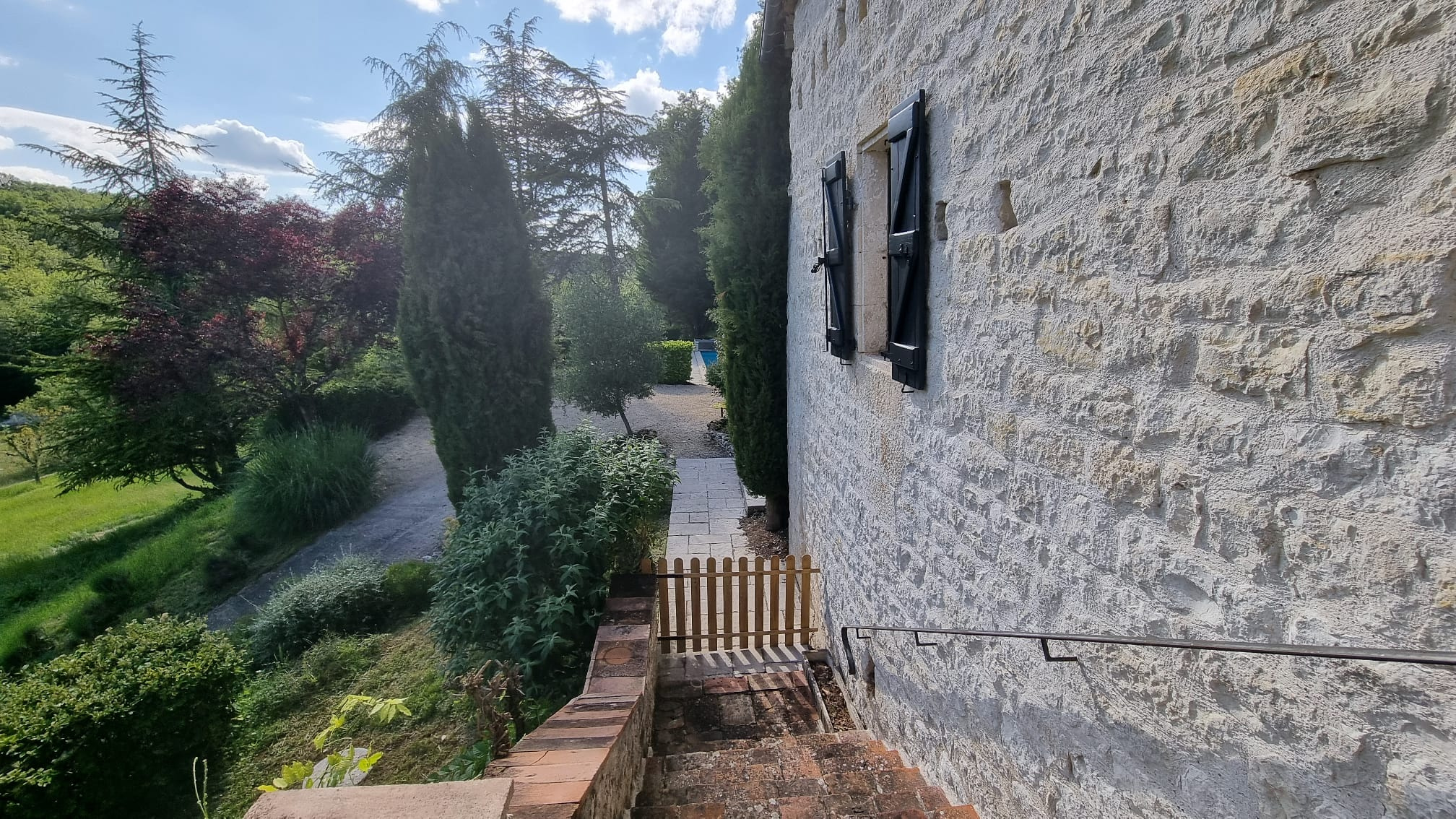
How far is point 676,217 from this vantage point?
22.0 m

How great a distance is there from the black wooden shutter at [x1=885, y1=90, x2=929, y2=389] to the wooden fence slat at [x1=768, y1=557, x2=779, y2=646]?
7.61ft

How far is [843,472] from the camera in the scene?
419 cm

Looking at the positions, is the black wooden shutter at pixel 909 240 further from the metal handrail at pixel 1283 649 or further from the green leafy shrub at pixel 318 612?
the green leafy shrub at pixel 318 612

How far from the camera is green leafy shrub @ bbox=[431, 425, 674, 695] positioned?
384cm

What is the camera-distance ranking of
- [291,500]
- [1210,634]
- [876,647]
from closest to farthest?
[1210,634]
[876,647]
[291,500]

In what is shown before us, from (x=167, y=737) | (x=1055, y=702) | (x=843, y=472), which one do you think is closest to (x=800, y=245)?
(x=843, y=472)

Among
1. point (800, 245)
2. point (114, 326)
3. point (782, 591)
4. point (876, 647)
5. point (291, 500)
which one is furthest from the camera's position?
point (114, 326)

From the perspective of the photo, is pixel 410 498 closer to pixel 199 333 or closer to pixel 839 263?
pixel 199 333

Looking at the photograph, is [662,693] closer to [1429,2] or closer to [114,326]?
[1429,2]

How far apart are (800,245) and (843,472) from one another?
239 centimetres

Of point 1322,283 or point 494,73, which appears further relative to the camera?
point 494,73

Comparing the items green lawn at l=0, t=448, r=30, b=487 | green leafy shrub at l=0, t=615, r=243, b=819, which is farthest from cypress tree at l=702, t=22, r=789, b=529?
green lawn at l=0, t=448, r=30, b=487

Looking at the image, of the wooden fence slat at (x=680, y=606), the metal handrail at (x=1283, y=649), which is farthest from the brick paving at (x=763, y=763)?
the metal handrail at (x=1283, y=649)

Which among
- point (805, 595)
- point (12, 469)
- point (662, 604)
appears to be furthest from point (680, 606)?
point (12, 469)
